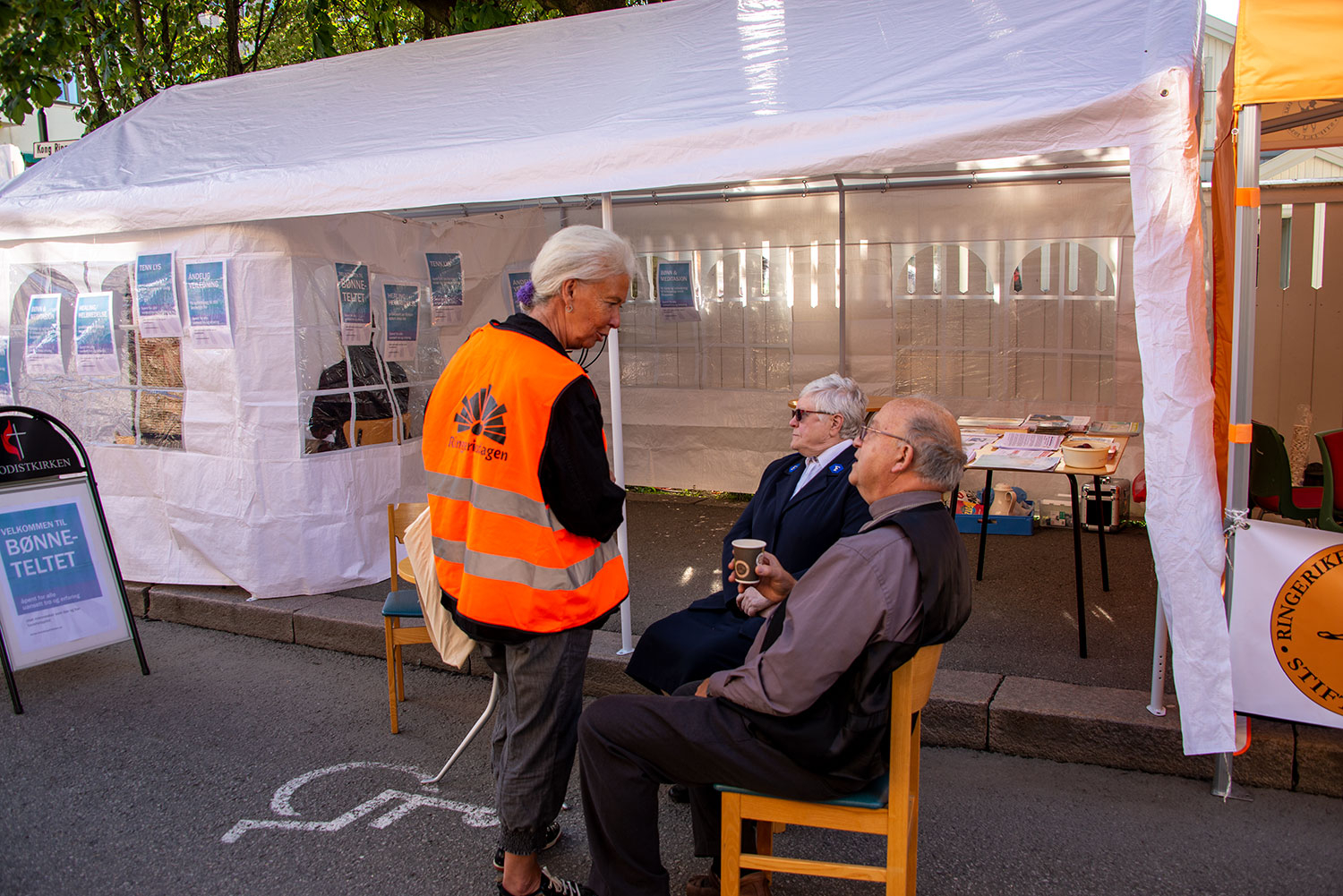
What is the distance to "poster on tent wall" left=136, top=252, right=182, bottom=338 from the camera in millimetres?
5434

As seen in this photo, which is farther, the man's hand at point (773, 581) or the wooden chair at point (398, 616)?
the wooden chair at point (398, 616)

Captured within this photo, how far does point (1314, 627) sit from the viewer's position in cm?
311

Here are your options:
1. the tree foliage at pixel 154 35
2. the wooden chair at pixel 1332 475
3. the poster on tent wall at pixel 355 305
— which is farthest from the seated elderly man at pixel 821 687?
the tree foliage at pixel 154 35

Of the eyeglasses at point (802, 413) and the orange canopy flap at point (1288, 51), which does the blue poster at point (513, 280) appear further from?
the orange canopy flap at point (1288, 51)

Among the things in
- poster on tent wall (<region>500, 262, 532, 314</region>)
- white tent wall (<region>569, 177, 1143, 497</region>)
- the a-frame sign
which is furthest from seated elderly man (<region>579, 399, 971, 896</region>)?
poster on tent wall (<region>500, 262, 532, 314</region>)

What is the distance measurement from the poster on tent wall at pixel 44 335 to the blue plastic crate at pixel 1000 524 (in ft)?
18.9

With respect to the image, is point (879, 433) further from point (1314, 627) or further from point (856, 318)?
point (856, 318)

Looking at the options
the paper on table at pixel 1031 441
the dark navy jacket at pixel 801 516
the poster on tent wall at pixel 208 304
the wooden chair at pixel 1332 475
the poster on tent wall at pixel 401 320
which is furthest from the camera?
the poster on tent wall at pixel 401 320

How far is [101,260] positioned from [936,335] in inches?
209

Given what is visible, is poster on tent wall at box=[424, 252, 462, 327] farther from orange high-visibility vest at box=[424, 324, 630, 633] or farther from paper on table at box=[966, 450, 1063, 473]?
orange high-visibility vest at box=[424, 324, 630, 633]

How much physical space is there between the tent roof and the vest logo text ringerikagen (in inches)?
59.4

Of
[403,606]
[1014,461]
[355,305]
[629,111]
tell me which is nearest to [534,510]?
[403,606]

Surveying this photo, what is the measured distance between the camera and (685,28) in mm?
4789

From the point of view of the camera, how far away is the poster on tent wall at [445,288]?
6211 mm
